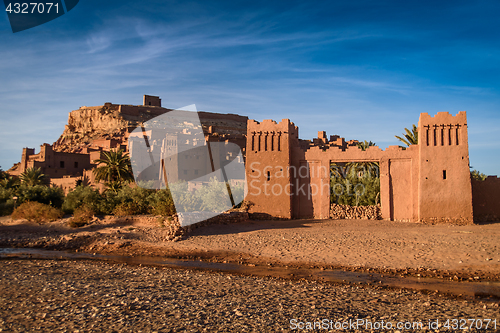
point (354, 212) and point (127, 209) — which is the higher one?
point (127, 209)

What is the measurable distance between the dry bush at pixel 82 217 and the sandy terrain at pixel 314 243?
19.2 inches

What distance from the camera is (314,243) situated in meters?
15.0

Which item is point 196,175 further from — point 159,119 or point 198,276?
point 159,119

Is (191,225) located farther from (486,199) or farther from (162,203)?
(486,199)

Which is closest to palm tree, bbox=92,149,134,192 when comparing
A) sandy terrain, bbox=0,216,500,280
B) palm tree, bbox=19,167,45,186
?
palm tree, bbox=19,167,45,186

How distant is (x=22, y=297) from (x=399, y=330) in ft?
26.6

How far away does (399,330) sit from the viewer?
6684 millimetres

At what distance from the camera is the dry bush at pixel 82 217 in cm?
2145

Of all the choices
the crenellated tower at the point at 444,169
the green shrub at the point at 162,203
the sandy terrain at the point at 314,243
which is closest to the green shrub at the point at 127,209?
the green shrub at the point at 162,203

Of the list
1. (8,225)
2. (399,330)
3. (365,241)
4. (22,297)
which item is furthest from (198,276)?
(8,225)

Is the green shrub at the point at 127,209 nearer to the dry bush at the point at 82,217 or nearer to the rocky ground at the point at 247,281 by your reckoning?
the dry bush at the point at 82,217

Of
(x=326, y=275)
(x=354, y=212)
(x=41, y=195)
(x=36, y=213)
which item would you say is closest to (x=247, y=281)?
(x=326, y=275)

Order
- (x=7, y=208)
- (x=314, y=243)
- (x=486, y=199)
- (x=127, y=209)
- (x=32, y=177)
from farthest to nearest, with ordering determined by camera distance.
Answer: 1. (x=32, y=177)
2. (x=7, y=208)
3. (x=127, y=209)
4. (x=486, y=199)
5. (x=314, y=243)

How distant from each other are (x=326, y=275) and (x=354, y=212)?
8.70 metres
